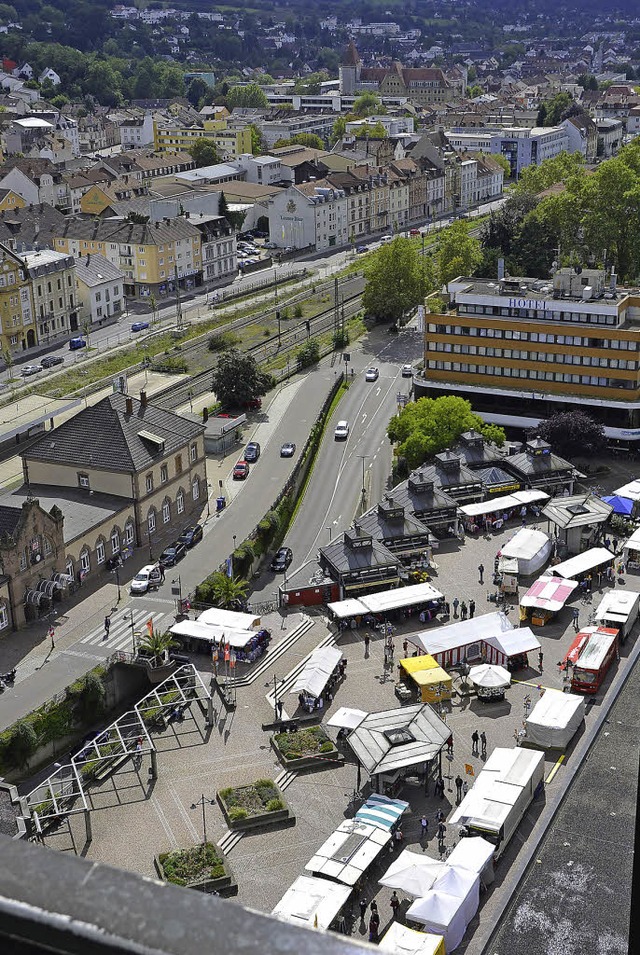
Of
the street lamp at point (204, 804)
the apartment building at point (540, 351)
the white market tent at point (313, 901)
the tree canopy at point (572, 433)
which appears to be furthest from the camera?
the apartment building at point (540, 351)

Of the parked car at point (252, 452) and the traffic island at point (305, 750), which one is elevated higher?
the parked car at point (252, 452)

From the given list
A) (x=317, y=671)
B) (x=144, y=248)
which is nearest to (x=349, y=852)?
(x=317, y=671)

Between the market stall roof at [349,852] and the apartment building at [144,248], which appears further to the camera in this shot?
the apartment building at [144,248]

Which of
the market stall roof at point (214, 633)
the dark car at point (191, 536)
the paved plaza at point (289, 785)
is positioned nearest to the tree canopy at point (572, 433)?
the paved plaza at point (289, 785)

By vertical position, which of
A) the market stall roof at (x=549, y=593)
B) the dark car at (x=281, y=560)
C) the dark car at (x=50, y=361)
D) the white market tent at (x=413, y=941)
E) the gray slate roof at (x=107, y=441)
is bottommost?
the dark car at (x=281, y=560)

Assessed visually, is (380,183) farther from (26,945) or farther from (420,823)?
(26,945)

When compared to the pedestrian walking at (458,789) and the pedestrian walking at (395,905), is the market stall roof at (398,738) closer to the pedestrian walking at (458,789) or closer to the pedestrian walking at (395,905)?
the pedestrian walking at (458,789)

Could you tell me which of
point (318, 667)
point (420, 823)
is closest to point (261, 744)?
point (318, 667)
